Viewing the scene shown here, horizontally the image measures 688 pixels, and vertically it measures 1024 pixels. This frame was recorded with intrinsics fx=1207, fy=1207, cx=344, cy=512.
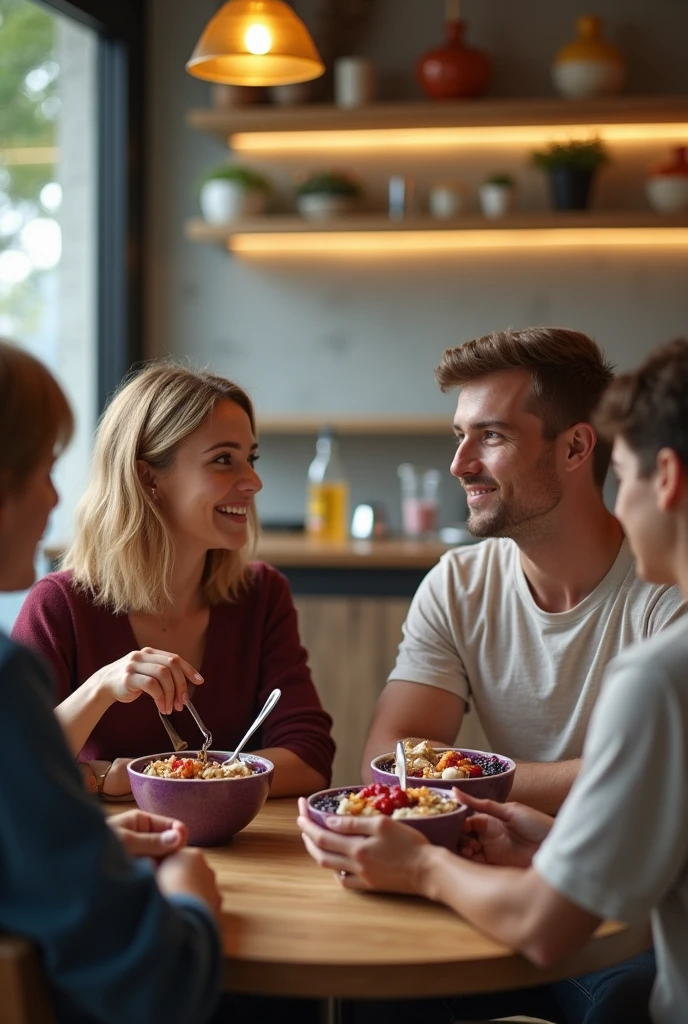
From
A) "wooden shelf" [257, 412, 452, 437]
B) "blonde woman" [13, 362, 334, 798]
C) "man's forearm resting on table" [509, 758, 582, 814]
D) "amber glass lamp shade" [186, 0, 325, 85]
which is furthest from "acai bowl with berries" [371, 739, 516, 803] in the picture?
"wooden shelf" [257, 412, 452, 437]

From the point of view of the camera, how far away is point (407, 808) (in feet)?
4.35

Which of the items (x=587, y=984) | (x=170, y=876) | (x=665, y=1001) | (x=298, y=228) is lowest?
(x=587, y=984)

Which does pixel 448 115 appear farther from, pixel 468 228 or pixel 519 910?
pixel 519 910

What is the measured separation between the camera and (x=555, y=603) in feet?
6.29

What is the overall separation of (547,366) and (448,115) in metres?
2.16

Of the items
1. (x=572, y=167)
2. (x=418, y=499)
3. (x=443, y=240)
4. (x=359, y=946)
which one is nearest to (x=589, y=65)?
(x=572, y=167)

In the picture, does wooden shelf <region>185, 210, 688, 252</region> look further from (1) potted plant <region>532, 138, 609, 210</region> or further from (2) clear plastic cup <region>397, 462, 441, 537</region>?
(2) clear plastic cup <region>397, 462, 441, 537</region>

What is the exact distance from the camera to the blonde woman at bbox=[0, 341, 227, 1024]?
0.95m

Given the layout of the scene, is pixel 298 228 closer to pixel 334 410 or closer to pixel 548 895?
pixel 334 410

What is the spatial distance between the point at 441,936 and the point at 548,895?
0.13 m

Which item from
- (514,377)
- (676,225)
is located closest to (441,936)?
(514,377)

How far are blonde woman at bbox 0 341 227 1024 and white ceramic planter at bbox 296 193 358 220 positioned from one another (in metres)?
3.01

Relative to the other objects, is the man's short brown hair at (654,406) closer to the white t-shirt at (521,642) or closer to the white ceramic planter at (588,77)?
the white t-shirt at (521,642)

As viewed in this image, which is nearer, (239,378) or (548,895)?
(548,895)
